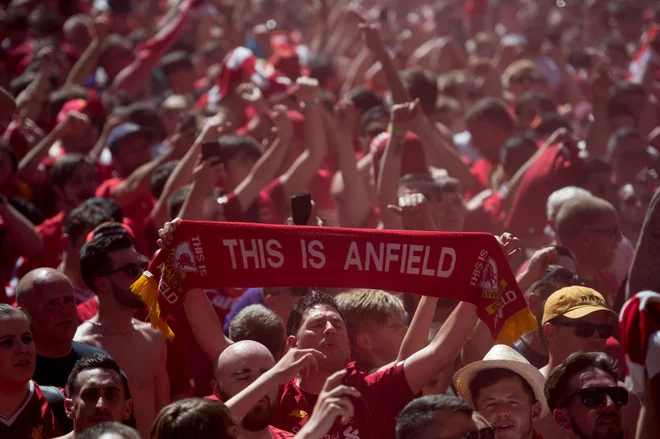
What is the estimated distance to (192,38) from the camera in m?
15.2

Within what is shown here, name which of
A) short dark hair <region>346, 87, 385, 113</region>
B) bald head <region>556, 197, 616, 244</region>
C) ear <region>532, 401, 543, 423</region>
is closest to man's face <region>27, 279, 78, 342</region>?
ear <region>532, 401, 543, 423</region>

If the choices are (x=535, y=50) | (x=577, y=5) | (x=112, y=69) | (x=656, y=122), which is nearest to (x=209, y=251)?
(x=656, y=122)

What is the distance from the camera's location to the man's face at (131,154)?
29.5ft

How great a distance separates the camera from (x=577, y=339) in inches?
229

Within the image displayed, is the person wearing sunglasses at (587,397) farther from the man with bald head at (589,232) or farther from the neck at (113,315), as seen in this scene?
the neck at (113,315)

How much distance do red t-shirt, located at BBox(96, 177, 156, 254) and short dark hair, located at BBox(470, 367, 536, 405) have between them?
126 inches

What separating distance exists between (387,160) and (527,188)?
1.21m

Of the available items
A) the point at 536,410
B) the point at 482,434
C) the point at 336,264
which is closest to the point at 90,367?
the point at 336,264

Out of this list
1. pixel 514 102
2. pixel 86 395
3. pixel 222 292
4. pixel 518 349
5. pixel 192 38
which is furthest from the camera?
pixel 192 38

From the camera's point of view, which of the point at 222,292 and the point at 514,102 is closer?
the point at 222,292

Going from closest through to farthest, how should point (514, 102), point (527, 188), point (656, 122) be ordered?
point (527, 188), point (656, 122), point (514, 102)

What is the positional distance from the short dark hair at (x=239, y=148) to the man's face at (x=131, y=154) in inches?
→ 31.6

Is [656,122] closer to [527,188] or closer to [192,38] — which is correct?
[527,188]

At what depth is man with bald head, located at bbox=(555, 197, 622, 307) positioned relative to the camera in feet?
23.0
